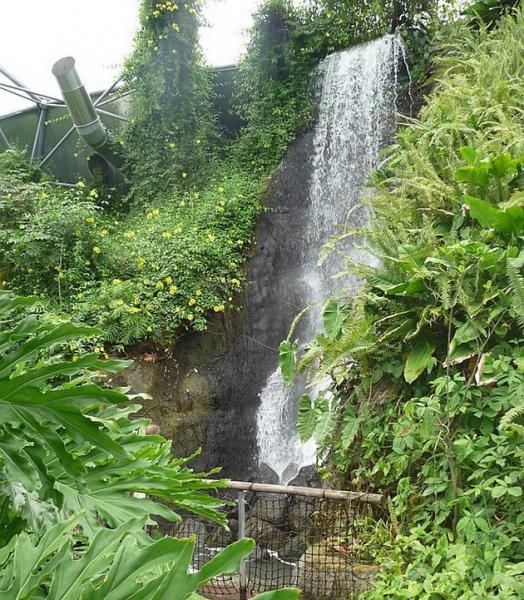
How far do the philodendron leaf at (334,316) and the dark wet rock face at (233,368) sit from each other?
343 centimetres

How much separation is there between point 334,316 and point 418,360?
1.99 ft

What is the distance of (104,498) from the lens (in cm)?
156

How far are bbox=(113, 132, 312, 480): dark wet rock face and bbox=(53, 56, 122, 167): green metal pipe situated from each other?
3.07 meters

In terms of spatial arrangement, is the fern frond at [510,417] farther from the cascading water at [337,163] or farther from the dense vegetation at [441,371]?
the cascading water at [337,163]

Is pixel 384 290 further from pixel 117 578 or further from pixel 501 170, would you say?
pixel 117 578

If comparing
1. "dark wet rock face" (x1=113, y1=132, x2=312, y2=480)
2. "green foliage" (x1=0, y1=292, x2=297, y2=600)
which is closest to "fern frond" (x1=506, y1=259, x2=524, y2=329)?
"green foliage" (x1=0, y1=292, x2=297, y2=600)

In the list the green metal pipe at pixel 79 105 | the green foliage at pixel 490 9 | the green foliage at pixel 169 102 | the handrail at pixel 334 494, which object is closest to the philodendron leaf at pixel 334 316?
the handrail at pixel 334 494

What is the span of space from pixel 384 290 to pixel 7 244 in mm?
5487

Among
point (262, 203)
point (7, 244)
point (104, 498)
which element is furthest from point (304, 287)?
point (104, 498)

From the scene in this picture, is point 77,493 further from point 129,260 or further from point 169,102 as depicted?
point 169,102

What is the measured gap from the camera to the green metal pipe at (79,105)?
7.87 meters

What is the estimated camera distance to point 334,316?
3297mm

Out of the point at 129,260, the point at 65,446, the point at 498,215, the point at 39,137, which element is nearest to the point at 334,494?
the point at 498,215

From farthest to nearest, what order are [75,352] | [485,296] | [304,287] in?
[304,287] < [75,352] < [485,296]
